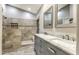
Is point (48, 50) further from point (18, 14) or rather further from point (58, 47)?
point (18, 14)

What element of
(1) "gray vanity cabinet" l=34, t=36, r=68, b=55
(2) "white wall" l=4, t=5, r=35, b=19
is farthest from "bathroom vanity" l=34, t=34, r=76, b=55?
(2) "white wall" l=4, t=5, r=35, b=19

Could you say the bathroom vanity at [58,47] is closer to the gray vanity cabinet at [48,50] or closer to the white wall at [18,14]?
the gray vanity cabinet at [48,50]

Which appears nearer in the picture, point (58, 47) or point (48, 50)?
point (58, 47)

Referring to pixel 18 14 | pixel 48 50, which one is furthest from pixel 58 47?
pixel 18 14

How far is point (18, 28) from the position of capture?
1995mm

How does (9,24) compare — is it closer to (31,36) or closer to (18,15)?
A: (18,15)

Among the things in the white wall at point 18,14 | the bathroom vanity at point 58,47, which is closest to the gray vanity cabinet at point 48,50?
the bathroom vanity at point 58,47

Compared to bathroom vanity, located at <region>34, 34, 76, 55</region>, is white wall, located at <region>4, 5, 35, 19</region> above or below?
above

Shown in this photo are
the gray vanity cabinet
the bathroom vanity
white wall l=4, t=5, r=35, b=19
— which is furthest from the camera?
white wall l=4, t=5, r=35, b=19

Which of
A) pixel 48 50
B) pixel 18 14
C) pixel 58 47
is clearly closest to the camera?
pixel 58 47

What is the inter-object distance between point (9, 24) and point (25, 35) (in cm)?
35

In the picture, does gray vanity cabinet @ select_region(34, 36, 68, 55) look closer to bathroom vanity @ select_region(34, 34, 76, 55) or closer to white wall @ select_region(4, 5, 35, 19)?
bathroom vanity @ select_region(34, 34, 76, 55)

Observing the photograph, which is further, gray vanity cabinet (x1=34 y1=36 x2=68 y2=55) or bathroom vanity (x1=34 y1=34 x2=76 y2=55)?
gray vanity cabinet (x1=34 y1=36 x2=68 y2=55)

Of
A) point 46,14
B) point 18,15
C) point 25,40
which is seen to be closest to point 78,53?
point 25,40
